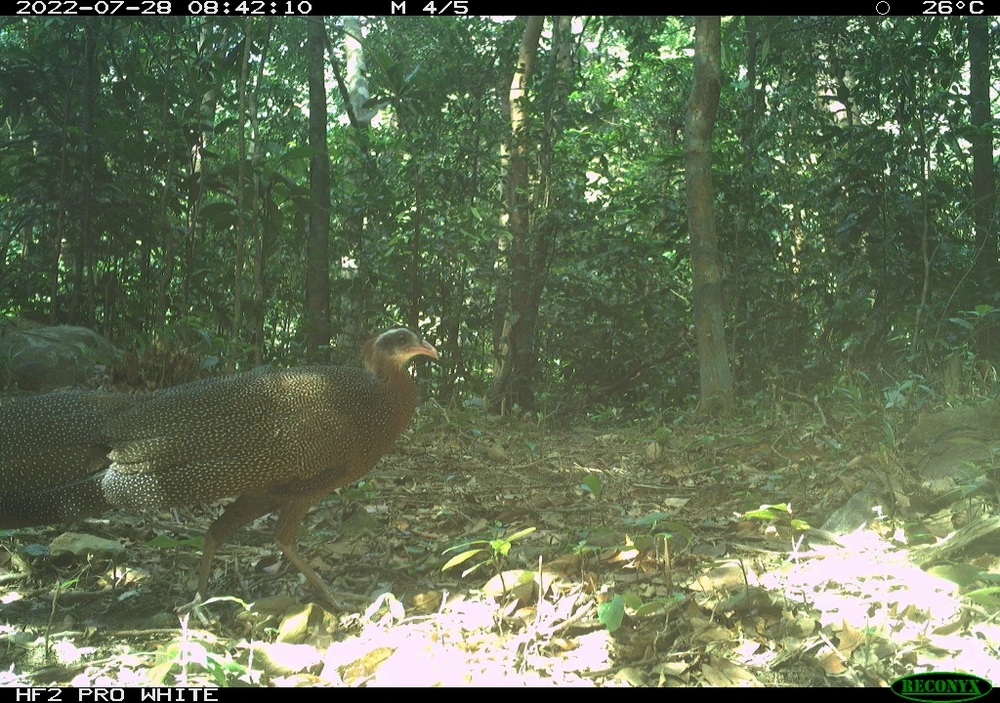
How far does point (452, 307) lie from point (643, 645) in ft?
18.5

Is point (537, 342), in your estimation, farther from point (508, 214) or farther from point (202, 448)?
point (202, 448)

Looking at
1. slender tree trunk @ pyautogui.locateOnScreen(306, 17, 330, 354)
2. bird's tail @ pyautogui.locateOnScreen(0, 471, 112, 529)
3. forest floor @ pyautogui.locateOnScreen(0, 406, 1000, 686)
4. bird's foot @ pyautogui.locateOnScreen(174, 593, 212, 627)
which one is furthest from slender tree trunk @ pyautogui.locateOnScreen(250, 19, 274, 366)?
bird's foot @ pyautogui.locateOnScreen(174, 593, 212, 627)

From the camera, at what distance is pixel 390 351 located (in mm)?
3650

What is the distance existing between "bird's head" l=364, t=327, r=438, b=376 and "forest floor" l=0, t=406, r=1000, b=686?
0.84m

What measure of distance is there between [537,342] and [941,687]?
5973 mm

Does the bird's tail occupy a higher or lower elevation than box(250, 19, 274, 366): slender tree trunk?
lower

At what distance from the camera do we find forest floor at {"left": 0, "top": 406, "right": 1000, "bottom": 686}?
2445 millimetres

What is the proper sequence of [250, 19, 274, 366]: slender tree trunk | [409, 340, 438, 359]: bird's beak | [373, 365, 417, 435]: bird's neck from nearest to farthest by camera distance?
1. [373, 365, 417, 435]: bird's neck
2. [409, 340, 438, 359]: bird's beak
3. [250, 19, 274, 366]: slender tree trunk

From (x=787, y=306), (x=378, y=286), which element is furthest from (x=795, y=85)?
(x=378, y=286)

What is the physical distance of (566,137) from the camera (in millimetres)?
8266

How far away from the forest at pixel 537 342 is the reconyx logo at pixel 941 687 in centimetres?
10

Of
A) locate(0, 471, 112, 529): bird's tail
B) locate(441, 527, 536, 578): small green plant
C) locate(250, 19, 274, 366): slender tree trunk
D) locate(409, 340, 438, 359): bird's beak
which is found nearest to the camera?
locate(441, 527, 536, 578): small green plant

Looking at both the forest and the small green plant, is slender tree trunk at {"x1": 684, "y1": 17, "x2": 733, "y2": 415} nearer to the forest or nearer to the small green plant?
the forest
